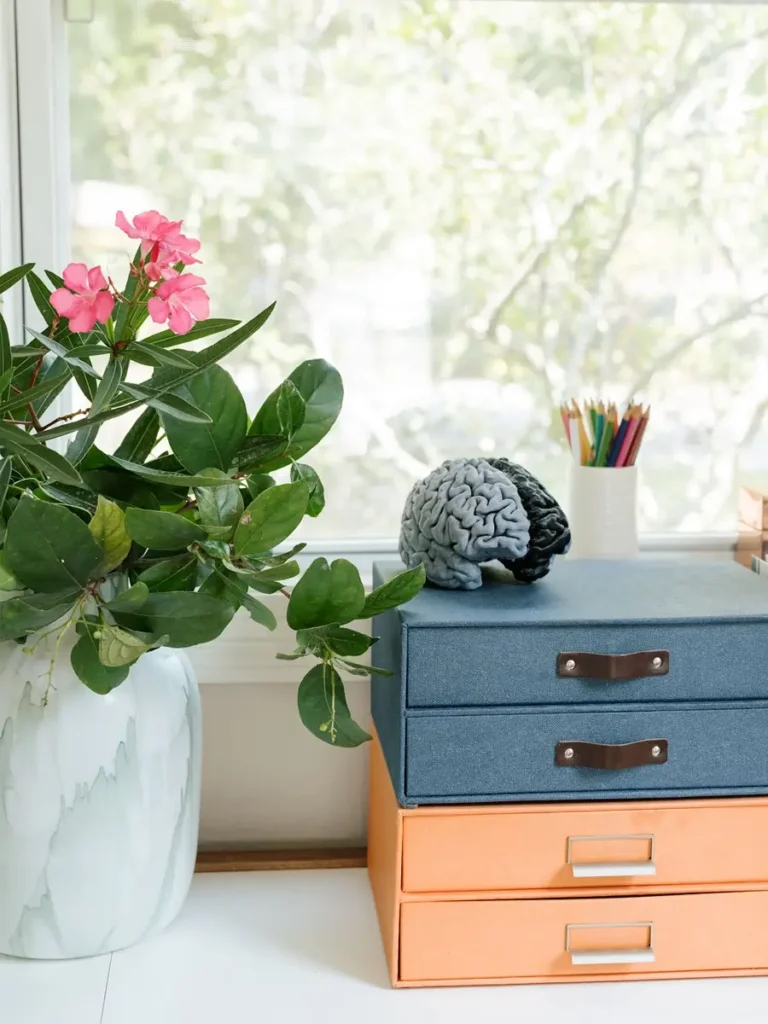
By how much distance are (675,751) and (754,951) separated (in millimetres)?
226

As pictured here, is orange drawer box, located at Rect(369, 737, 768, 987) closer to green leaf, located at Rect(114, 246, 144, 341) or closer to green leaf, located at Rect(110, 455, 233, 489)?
green leaf, located at Rect(110, 455, 233, 489)

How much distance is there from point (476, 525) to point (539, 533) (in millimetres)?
84

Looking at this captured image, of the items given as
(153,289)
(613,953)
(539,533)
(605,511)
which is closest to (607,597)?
(539,533)

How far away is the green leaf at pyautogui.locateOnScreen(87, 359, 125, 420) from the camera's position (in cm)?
92

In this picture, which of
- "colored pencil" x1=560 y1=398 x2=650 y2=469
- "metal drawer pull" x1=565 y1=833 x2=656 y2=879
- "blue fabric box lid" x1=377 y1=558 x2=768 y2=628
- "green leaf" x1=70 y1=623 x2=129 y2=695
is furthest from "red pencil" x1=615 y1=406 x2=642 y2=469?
"green leaf" x1=70 y1=623 x2=129 y2=695

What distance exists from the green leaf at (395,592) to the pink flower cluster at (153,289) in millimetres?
301

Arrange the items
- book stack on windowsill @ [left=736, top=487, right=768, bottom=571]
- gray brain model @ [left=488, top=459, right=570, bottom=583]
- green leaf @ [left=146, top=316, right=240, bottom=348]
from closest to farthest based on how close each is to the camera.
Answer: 1. green leaf @ [left=146, top=316, right=240, bottom=348]
2. gray brain model @ [left=488, top=459, right=570, bottom=583]
3. book stack on windowsill @ [left=736, top=487, right=768, bottom=571]

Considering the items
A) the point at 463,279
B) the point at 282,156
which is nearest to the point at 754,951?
the point at 463,279

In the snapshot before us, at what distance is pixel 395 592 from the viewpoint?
1.09 m

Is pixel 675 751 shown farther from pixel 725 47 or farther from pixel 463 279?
pixel 725 47

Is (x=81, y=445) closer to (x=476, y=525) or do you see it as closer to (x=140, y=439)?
(x=140, y=439)

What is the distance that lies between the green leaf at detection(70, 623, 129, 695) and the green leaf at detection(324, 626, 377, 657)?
7.3 inches

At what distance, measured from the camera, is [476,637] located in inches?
44.6

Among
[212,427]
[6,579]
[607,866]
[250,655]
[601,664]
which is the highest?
[212,427]
